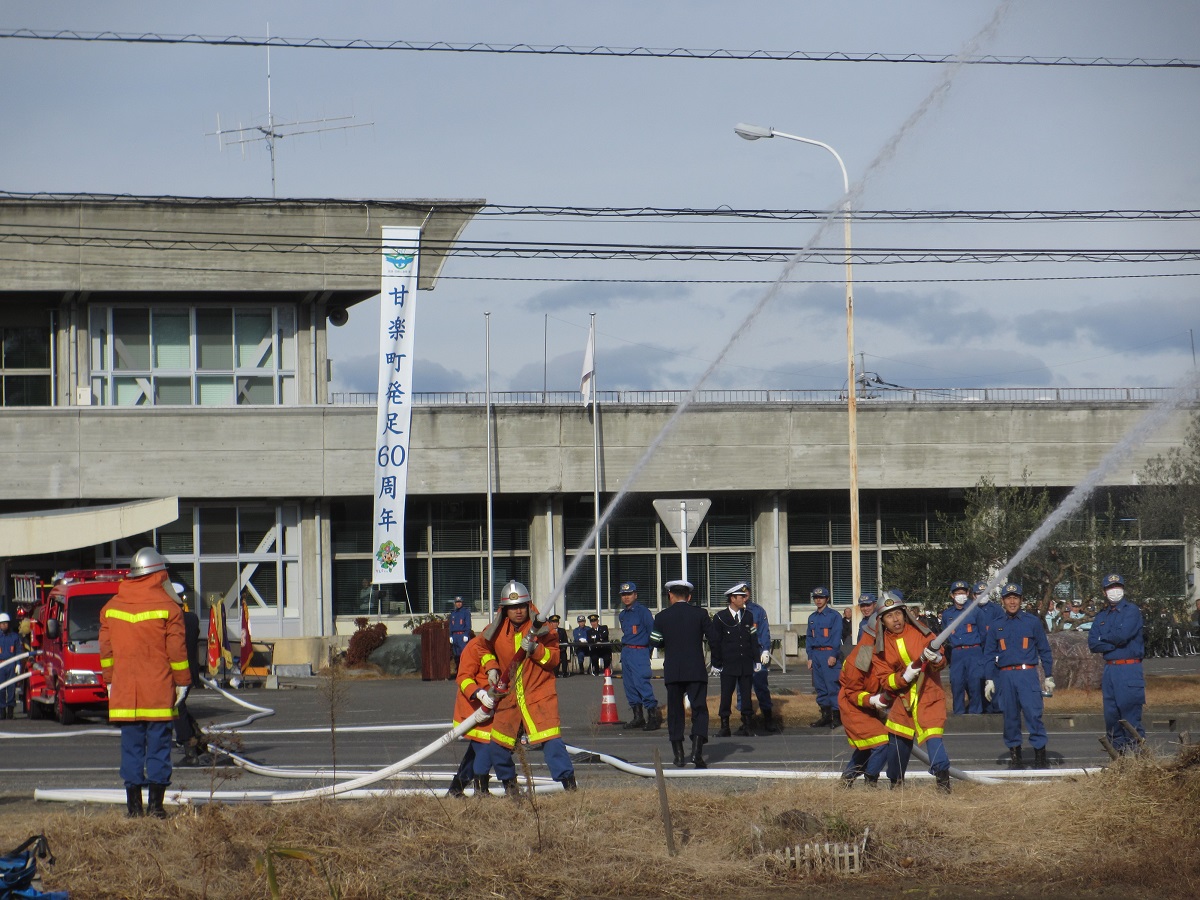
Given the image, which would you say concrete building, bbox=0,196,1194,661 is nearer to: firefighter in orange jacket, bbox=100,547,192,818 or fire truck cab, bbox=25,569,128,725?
fire truck cab, bbox=25,569,128,725

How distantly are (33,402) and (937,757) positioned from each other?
29562 mm

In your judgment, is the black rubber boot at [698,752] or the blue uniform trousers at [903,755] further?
the black rubber boot at [698,752]

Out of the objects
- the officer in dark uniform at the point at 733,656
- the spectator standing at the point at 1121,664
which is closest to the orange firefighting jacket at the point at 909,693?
the spectator standing at the point at 1121,664

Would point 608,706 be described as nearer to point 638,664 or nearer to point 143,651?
point 638,664

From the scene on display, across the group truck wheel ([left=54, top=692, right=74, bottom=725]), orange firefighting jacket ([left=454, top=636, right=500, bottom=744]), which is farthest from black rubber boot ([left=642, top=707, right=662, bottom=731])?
truck wheel ([left=54, top=692, right=74, bottom=725])

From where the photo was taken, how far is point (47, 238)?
106ft

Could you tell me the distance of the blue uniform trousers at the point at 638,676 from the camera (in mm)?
18094

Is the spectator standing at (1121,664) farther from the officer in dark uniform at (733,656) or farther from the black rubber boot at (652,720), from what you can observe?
the black rubber boot at (652,720)

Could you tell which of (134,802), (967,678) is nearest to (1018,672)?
(967,678)

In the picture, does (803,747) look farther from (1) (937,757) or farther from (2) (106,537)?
(2) (106,537)

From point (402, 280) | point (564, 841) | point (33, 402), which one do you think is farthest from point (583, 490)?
point (564, 841)

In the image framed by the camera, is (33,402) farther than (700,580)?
No

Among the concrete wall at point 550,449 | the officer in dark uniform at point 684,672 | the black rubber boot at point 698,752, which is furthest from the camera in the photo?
the concrete wall at point 550,449

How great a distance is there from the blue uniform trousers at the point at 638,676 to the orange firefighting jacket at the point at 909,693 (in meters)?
7.88
